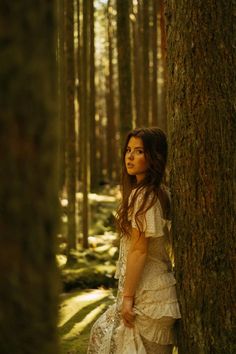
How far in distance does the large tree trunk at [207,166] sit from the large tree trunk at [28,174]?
1.81m

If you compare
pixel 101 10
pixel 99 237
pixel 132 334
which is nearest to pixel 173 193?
pixel 132 334

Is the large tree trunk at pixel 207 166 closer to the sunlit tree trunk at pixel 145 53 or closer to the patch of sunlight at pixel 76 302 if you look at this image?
the patch of sunlight at pixel 76 302

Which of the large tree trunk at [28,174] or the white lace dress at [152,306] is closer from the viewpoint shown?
the large tree trunk at [28,174]

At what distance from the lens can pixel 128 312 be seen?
2.98m

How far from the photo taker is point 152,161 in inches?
122

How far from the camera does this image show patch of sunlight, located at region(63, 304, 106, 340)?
4803 mm

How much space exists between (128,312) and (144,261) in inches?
11.9

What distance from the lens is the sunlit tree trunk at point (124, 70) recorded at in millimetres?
6062

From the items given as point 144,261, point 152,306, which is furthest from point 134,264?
point 152,306

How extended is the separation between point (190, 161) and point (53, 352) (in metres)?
1.84

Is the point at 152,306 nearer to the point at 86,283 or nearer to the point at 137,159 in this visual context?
the point at 137,159

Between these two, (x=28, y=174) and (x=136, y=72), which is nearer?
(x=28, y=174)

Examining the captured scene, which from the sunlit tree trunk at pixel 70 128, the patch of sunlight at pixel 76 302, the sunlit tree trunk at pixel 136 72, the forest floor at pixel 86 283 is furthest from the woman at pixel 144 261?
the sunlit tree trunk at pixel 136 72

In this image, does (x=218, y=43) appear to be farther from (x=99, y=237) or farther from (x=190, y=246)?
(x=99, y=237)
